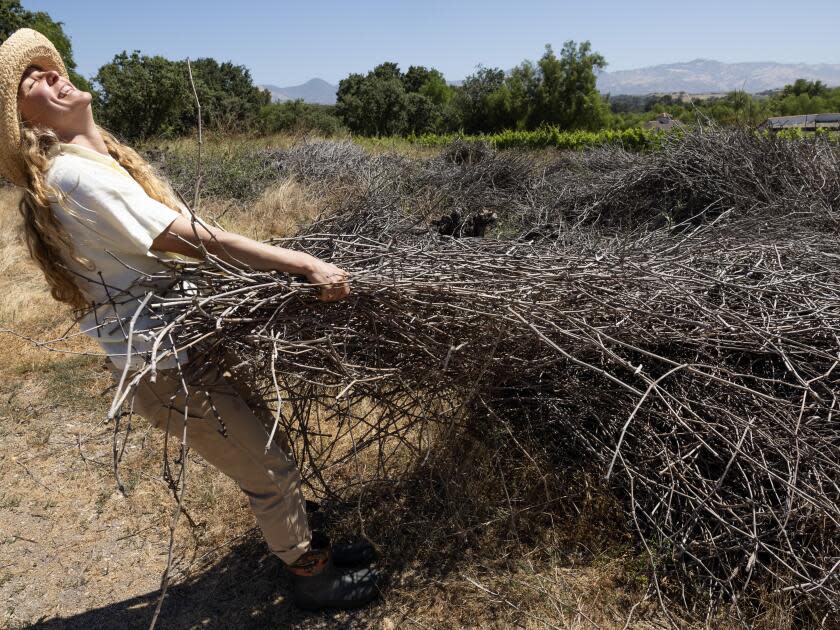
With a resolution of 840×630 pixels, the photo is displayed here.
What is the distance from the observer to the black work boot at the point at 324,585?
2.07 metres

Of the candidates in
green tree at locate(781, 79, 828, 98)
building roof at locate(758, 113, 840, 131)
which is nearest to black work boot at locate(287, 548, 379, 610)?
building roof at locate(758, 113, 840, 131)

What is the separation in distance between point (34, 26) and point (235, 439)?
1940cm

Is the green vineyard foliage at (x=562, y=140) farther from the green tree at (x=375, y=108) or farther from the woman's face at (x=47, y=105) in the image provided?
the green tree at (x=375, y=108)

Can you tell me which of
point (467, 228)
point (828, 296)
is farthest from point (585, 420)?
point (467, 228)

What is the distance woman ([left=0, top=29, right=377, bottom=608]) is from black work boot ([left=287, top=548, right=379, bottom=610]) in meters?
0.19

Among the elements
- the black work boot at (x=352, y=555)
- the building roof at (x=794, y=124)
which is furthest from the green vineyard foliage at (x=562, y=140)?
the black work boot at (x=352, y=555)

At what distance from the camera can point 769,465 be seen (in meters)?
2.09

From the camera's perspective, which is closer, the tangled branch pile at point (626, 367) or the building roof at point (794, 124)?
the tangled branch pile at point (626, 367)

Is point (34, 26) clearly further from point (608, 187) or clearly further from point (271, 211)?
point (608, 187)

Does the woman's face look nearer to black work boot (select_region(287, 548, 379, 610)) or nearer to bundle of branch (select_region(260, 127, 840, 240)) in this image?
black work boot (select_region(287, 548, 379, 610))

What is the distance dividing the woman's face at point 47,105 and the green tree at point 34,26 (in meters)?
16.7

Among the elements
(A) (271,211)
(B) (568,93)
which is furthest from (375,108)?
(A) (271,211)

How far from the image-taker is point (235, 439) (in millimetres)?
1820

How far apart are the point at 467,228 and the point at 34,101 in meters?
4.51
